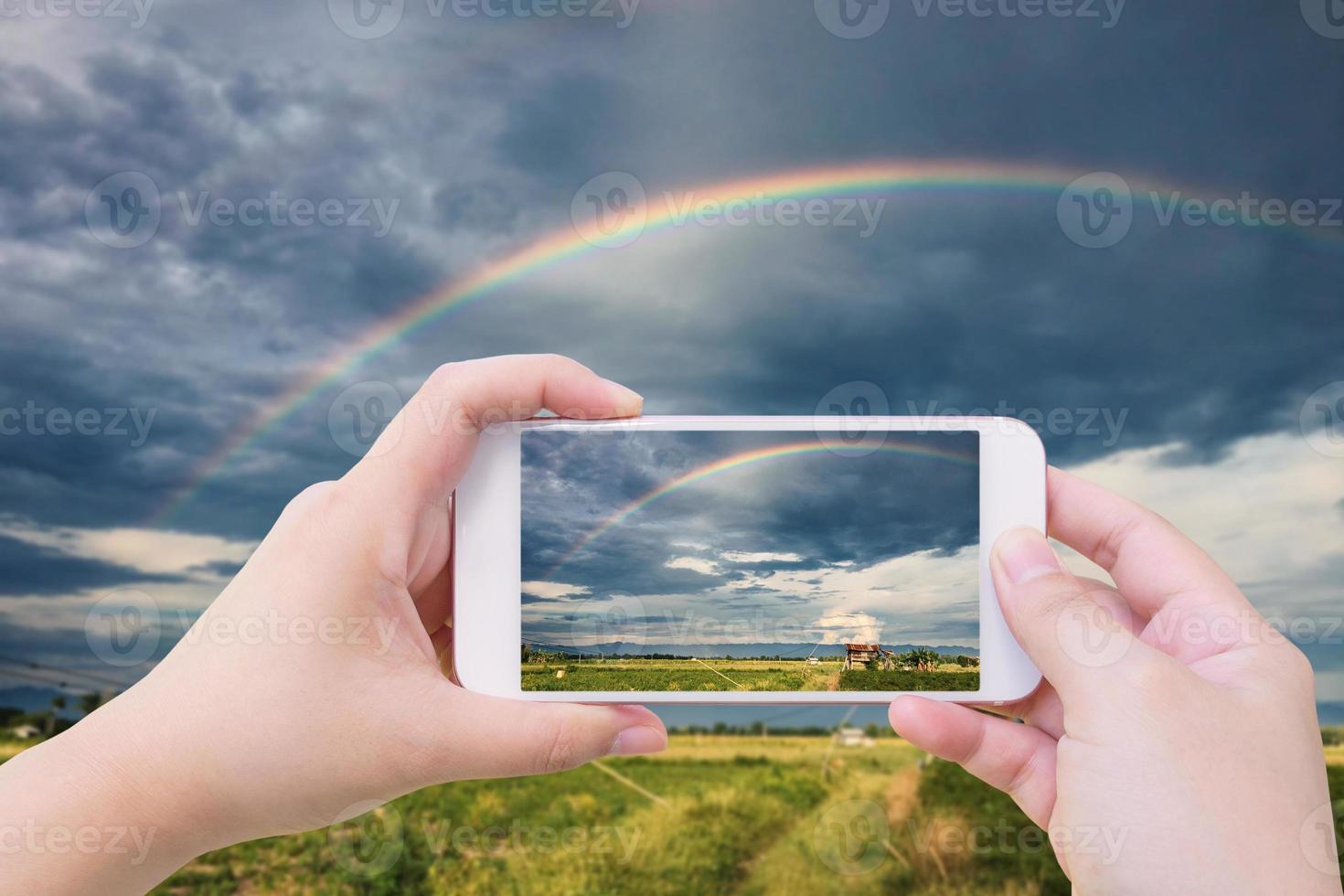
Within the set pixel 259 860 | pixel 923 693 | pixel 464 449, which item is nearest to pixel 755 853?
pixel 259 860

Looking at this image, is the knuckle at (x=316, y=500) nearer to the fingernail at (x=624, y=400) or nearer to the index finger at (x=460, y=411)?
the index finger at (x=460, y=411)

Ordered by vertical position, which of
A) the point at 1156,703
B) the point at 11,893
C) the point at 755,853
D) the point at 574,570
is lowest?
the point at 755,853

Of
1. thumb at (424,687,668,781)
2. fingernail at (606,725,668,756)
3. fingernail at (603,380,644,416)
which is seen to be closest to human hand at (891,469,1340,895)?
fingernail at (606,725,668,756)

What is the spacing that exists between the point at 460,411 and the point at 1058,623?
1.69 m

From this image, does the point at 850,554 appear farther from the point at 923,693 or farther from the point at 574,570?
the point at 574,570

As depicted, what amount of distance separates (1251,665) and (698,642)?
4.89 ft

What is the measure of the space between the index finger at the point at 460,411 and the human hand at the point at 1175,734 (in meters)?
1.30

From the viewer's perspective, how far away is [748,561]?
286 centimetres

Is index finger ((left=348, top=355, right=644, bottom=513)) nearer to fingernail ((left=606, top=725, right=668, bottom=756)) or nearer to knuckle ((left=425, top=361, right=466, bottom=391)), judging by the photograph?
knuckle ((left=425, top=361, right=466, bottom=391))

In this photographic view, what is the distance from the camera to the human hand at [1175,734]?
2.18m

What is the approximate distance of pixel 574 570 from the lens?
276 cm

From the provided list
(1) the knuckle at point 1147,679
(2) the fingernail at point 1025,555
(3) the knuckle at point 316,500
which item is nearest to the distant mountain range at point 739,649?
(2) the fingernail at point 1025,555

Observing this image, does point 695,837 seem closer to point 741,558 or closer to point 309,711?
point 741,558

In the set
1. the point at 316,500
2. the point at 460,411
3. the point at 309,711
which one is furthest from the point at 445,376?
the point at 309,711
